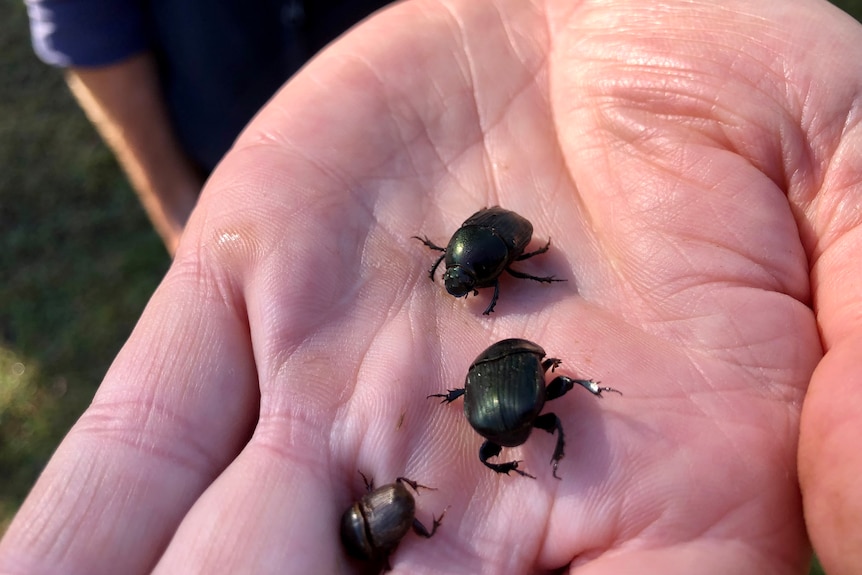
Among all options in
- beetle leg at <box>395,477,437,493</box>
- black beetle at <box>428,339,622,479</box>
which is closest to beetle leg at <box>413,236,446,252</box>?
black beetle at <box>428,339,622,479</box>

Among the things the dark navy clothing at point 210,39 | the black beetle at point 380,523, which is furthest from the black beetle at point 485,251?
the dark navy clothing at point 210,39

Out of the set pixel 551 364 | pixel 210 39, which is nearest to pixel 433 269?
pixel 551 364

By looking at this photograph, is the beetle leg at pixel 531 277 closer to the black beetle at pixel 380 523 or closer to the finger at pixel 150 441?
the black beetle at pixel 380 523

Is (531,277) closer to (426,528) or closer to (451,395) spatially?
(451,395)

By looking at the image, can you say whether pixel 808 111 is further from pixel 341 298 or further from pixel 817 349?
pixel 341 298

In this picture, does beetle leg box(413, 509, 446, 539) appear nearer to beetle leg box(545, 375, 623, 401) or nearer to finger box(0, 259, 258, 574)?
beetle leg box(545, 375, 623, 401)

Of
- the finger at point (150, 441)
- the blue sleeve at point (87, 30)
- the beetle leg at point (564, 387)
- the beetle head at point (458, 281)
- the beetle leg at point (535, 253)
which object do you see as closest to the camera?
the finger at point (150, 441)
